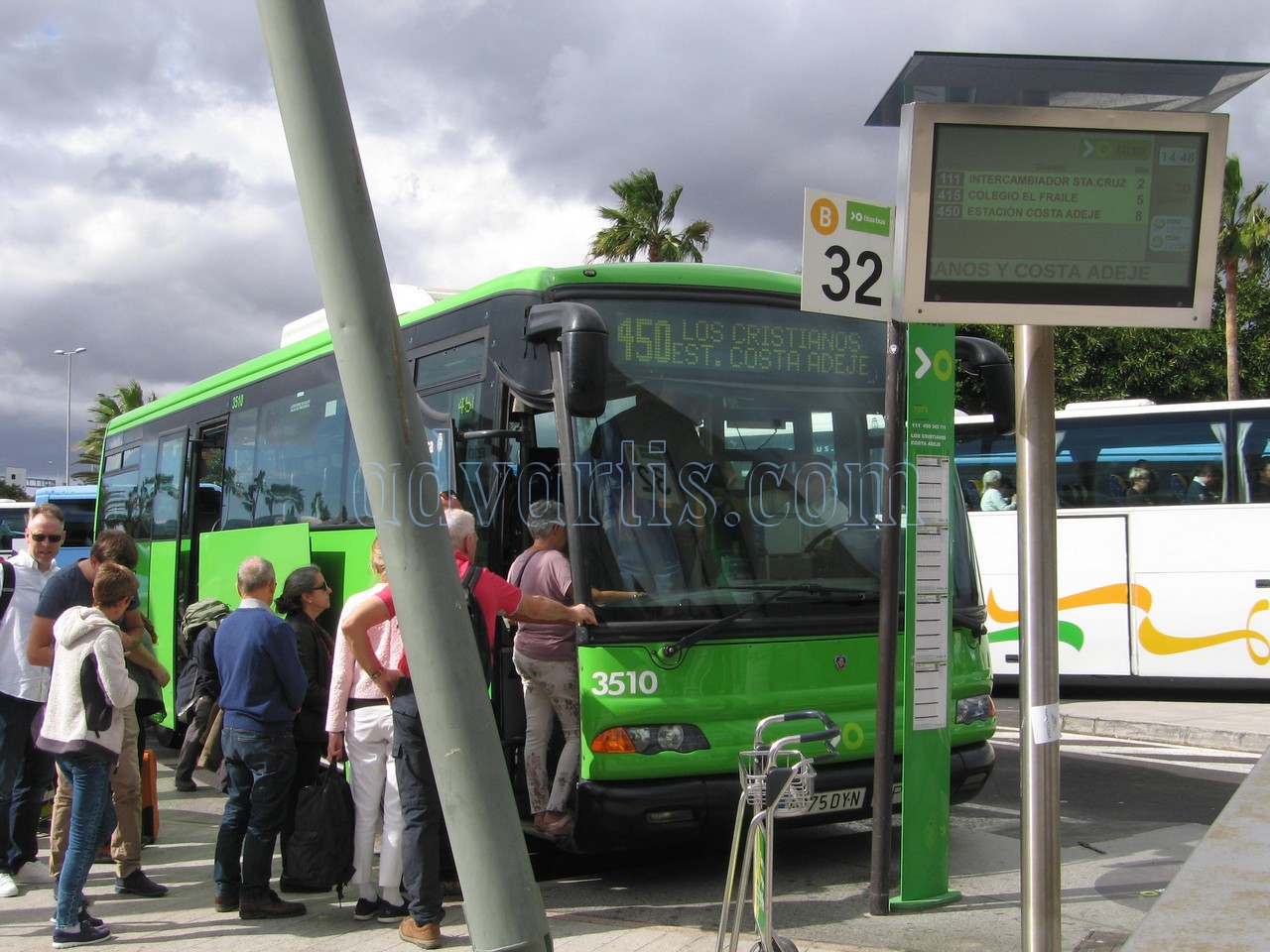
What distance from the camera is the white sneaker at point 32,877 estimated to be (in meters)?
6.87

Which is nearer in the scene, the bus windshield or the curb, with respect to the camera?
the bus windshield

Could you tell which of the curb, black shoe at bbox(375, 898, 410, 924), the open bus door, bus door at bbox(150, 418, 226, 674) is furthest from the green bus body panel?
bus door at bbox(150, 418, 226, 674)

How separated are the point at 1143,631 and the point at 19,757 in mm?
12365

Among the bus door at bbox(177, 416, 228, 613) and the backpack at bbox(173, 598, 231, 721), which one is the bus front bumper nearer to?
the backpack at bbox(173, 598, 231, 721)

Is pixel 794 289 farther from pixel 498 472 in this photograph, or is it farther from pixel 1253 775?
pixel 1253 775

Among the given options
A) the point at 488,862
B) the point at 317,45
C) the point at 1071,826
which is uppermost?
the point at 317,45

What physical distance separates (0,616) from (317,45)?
14.7 feet

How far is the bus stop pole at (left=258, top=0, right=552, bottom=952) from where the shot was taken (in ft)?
12.9

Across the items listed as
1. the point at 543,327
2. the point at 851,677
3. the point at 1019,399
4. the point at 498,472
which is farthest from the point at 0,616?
the point at 1019,399

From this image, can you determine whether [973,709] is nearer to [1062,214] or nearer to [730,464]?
[730,464]

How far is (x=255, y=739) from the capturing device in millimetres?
6191

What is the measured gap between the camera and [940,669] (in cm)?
618

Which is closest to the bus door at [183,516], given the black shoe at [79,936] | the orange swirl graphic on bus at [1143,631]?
the black shoe at [79,936]

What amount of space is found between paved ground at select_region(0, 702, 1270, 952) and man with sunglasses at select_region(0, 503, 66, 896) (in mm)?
193
